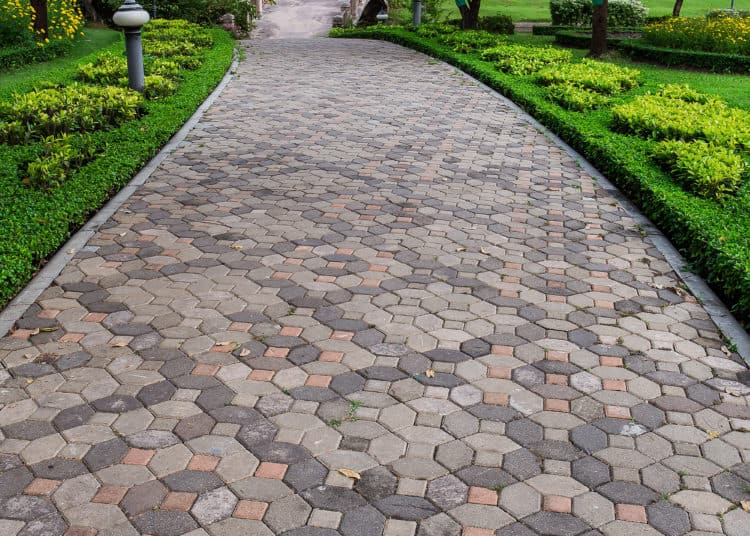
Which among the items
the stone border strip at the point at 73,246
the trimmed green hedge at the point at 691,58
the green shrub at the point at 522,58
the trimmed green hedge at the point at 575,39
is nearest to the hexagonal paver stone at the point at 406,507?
the stone border strip at the point at 73,246

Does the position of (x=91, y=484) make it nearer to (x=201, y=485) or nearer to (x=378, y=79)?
(x=201, y=485)

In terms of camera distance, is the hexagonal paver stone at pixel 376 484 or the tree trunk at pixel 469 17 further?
the tree trunk at pixel 469 17

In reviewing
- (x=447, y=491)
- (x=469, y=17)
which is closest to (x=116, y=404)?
(x=447, y=491)

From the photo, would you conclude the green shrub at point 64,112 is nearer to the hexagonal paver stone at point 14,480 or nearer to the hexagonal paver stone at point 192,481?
the hexagonal paver stone at point 14,480

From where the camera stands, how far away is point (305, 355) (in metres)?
4.96

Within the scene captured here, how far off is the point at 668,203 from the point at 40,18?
1428 cm

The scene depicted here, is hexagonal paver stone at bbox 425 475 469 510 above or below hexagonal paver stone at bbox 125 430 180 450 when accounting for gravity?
above

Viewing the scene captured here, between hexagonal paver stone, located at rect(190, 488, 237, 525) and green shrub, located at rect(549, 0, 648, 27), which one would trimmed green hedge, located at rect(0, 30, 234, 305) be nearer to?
hexagonal paver stone, located at rect(190, 488, 237, 525)

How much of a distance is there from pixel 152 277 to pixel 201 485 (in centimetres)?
261

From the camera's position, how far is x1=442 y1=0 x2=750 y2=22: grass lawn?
33656 mm

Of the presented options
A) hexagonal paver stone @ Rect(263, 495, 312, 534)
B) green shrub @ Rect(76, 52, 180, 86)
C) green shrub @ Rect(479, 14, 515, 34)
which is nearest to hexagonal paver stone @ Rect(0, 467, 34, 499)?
hexagonal paver stone @ Rect(263, 495, 312, 534)

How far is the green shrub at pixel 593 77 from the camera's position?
1319cm

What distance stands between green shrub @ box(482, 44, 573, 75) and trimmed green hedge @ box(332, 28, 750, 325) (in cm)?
213

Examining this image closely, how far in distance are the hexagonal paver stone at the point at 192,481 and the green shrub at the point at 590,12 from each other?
82.8 feet
